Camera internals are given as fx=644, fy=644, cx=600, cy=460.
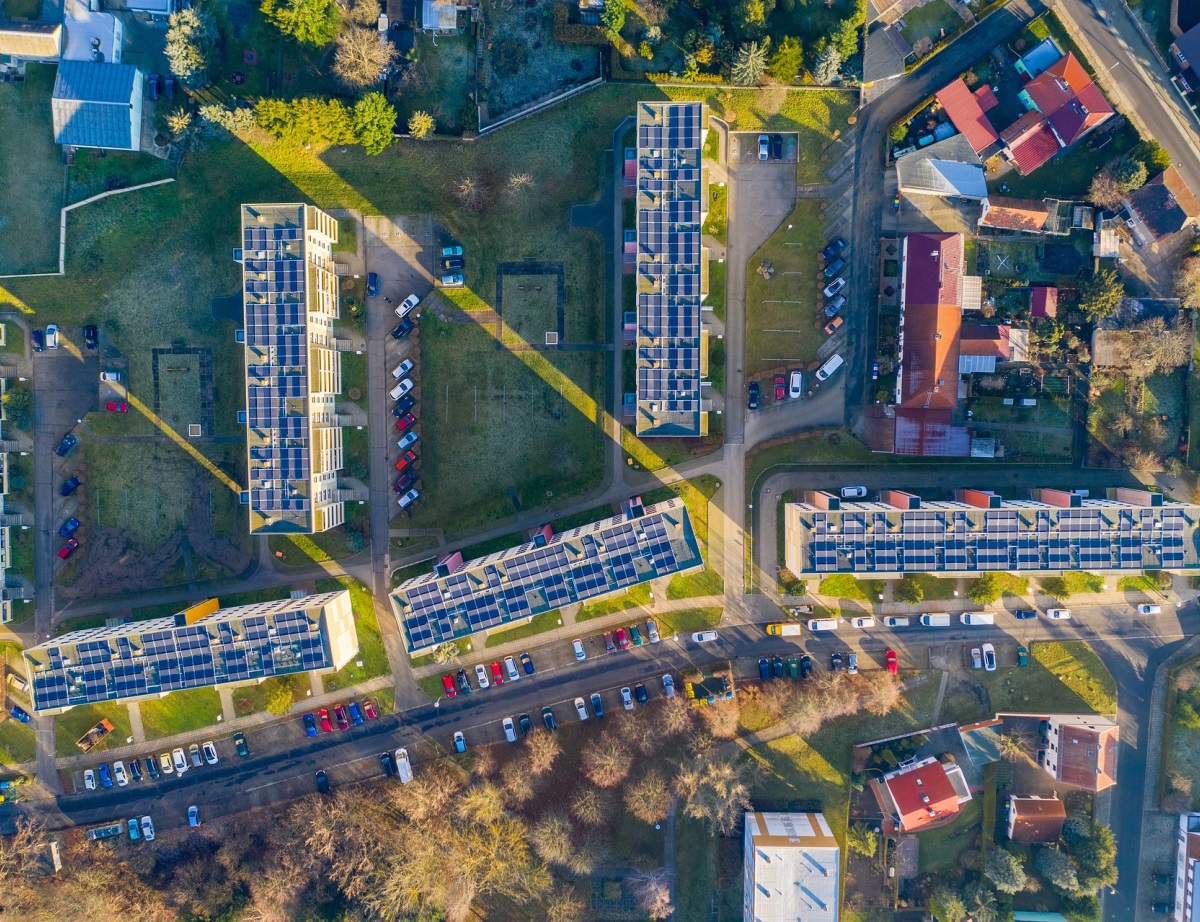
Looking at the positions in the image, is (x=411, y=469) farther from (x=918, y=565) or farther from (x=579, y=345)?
(x=918, y=565)

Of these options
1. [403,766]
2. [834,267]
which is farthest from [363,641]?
[834,267]

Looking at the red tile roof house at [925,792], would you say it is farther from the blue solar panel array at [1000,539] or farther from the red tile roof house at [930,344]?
the red tile roof house at [930,344]


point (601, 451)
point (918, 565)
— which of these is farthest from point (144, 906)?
point (918, 565)

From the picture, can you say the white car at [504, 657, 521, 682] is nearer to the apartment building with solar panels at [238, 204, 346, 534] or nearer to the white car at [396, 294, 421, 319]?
the apartment building with solar panels at [238, 204, 346, 534]

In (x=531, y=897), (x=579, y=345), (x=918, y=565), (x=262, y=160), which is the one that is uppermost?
(x=262, y=160)

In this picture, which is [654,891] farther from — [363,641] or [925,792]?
[363,641]
